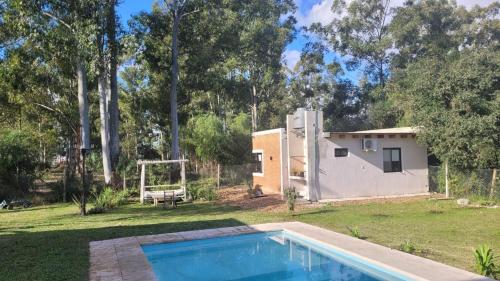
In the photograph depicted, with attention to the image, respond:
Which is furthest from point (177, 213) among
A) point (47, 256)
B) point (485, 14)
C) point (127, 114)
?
point (485, 14)

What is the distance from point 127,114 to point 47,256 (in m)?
31.3

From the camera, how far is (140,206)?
16891mm

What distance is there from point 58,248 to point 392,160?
1437 centimetres

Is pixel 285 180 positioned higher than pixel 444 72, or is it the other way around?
pixel 444 72

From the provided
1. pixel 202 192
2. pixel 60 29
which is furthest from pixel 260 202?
pixel 60 29

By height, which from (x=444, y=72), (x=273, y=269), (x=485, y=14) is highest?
(x=485, y=14)

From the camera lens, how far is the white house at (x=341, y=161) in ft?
55.6

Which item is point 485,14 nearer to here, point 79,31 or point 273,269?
point 79,31

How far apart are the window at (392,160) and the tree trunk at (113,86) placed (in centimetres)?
1370

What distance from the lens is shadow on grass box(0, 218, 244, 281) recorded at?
7.10m

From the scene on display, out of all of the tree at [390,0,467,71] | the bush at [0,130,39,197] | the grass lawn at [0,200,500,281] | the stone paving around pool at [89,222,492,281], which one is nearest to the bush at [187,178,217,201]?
the grass lawn at [0,200,500,281]

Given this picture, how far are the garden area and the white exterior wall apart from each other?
64.1 inches

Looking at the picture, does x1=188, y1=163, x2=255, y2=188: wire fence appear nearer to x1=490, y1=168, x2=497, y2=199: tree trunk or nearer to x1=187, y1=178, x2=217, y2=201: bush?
x1=187, y1=178, x2=217, y2=201: bush

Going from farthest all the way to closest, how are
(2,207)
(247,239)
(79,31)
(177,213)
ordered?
(79,31) < (2,207) < (177,213) < (247,239)
